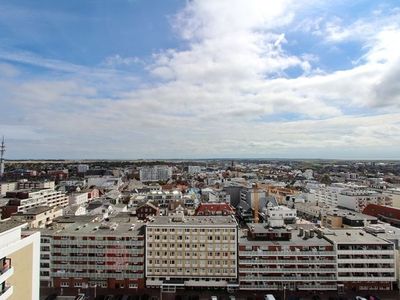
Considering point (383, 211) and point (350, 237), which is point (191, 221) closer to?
point (350, 237)

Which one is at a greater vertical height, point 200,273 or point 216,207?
point 216,207

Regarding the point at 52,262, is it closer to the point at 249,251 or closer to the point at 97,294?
the point at 97,294

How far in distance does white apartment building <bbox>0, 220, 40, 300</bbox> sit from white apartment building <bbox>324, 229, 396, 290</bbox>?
35103 mm

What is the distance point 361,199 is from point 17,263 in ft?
299

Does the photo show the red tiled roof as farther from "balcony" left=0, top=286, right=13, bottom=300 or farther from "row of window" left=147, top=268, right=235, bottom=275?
"balcony" left=0, top=286, right=13, bottom=300

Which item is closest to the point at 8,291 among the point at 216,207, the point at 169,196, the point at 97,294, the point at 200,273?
the point at 97,294

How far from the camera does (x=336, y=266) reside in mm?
42406

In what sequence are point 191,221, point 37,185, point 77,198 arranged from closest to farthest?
1. point 191,221
2. point 77,198
3. point 37,185

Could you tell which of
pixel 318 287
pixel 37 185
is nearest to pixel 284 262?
pixel 318 287

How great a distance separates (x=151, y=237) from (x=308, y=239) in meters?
21.2

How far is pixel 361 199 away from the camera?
92250mm

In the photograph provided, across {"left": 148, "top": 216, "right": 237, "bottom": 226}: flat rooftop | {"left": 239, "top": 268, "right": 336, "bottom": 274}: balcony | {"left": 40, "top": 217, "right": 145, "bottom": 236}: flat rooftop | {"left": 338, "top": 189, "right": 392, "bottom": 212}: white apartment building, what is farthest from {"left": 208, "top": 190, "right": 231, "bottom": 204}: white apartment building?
{"left": 239, "top": 268, "right": 336, "bottom": 274}: balcony

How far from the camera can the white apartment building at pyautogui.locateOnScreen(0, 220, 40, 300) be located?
19.4 meters

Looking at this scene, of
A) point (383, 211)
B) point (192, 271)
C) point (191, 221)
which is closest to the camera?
point (192, 271)
